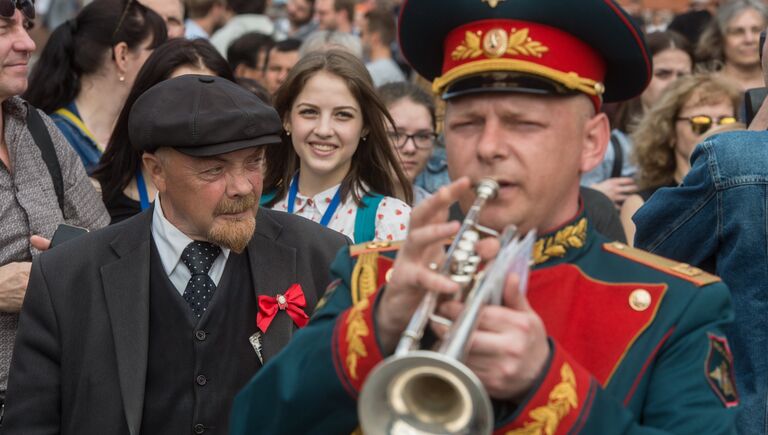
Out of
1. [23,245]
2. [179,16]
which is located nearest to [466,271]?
[23,245]

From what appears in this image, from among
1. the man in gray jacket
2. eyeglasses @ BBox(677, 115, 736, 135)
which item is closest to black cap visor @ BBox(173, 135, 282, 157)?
the man in gray jacket

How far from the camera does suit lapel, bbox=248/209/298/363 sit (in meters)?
4.22

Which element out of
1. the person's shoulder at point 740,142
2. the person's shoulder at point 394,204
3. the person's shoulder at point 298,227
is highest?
the person's shoulder at point 740,142

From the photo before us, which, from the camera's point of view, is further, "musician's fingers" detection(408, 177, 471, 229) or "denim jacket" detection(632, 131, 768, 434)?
"denim jacket" detection(632, 131, 768, 434)

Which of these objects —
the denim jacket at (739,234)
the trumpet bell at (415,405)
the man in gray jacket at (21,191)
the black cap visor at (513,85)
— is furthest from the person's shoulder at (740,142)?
the man in gray jacket at (21,191)

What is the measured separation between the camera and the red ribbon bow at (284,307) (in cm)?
423

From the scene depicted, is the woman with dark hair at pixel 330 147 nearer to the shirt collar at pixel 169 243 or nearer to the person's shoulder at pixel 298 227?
the person's shoulder at pixel 298 227

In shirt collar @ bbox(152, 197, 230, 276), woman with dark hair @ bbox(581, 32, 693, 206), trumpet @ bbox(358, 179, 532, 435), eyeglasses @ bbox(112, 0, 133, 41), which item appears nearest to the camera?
trumpet @ bbox(358, 179, 532, 435)

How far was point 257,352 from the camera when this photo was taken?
4207 millimetres

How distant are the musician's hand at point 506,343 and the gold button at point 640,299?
46cm

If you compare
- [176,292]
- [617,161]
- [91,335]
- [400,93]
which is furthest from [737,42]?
[91,335]

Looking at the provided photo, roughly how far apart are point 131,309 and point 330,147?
6.53 ft

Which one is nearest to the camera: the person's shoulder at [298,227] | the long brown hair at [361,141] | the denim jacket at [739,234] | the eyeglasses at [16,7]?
the denim jacket at [739,234]

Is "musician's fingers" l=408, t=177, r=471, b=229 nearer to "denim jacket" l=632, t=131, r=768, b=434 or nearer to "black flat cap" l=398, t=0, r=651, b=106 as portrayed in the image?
"black flat cap" l=398, t=0, r=651, b=106
